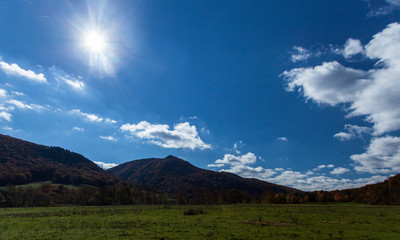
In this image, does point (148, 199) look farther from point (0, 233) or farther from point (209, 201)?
point (0, 233)

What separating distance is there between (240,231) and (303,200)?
12706 centimetres

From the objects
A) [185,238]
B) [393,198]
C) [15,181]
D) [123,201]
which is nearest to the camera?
[185,238]

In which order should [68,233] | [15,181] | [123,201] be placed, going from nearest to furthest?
[68,233] → [123,201] → [15,181]

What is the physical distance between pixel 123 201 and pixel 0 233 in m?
101

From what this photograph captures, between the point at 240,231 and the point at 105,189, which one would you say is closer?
the point at 240,231

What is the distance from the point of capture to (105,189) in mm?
127688

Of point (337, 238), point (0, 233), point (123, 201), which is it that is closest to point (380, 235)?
point (337, 238)

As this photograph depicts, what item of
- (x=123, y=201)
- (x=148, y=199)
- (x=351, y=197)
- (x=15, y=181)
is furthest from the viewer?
(x=15, y=181)

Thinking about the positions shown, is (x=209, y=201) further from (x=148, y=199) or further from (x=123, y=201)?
(x=123, y=201)

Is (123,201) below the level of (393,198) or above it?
below

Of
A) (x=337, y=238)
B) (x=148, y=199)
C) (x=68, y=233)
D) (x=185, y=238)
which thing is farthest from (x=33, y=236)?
(x=148, y=199)

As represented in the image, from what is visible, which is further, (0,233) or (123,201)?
(123,201)

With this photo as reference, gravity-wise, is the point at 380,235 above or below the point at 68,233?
above

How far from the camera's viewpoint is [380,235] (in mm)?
27391
